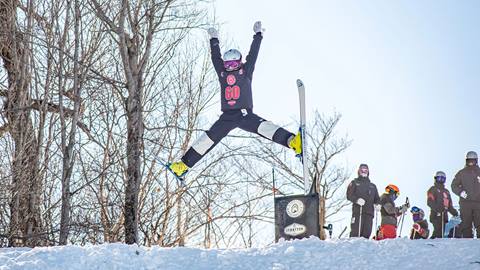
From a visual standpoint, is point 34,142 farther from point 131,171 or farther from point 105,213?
point 131,171

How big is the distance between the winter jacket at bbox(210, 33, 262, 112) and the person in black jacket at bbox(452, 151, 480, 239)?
12.2ft

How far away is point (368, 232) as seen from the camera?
34.5ft

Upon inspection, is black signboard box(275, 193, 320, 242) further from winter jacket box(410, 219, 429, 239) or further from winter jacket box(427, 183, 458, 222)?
winter jacket box(410, 219, 429, 239)

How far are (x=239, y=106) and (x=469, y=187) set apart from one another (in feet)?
13.1

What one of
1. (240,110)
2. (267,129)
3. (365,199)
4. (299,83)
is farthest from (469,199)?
(240,110)

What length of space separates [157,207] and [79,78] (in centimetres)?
437

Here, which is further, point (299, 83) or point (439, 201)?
point (439, 201)

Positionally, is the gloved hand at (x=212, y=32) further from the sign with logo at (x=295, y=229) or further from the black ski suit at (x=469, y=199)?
the black ski suit at (x=469, y=199)

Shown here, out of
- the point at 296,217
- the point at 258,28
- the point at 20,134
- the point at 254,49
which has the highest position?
the point at 258,28

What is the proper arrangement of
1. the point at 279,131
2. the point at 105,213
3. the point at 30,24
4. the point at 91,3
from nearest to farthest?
the point at 279,131 < the point at 91,3 < the point at 30,24 < the point at 105,213

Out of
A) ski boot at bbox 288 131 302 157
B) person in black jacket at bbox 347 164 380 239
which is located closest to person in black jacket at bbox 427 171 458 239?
person in black jacket at bbox 347 164 380 239

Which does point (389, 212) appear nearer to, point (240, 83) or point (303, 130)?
point (303, 130)

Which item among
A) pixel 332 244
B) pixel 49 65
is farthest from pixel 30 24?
pixel 332 244

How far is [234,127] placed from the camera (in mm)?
9500
